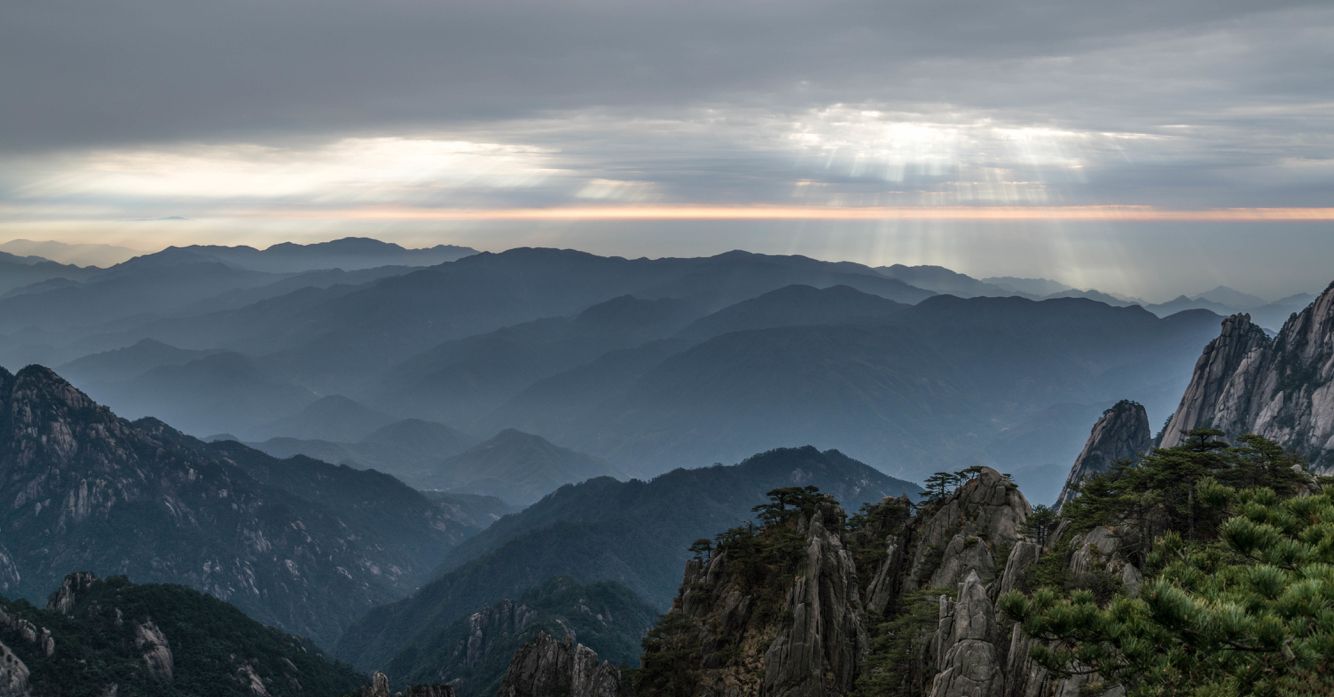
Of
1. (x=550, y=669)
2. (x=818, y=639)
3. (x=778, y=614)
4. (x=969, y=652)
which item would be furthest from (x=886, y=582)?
(x=550, y=669)

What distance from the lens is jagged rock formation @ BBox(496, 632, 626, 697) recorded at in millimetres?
106681

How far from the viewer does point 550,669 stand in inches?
4621

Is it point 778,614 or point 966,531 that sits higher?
point 966,531

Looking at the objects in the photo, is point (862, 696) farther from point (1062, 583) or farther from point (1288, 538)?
point (1288, 538)

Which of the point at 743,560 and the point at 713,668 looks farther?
the point at 743,560

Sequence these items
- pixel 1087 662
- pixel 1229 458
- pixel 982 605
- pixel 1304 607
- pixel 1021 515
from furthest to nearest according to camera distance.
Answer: pixel 1021 515, pixel 1229 458, pixel 982 605, pixel 1087 662, pixel 1304 607

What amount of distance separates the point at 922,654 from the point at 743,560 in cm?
3415

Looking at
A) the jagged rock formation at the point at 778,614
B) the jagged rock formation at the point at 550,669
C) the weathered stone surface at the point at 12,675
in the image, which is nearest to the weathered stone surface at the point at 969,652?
the jagged rock formation at the point at 778,614

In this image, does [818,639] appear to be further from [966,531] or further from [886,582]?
[966,531]

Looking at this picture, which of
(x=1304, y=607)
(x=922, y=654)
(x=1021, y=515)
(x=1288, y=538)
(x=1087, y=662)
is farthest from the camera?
(x=1021, y=515)

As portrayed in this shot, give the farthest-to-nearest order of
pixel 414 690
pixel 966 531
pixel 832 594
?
pixel 414 690, pixel 966 531, pixel 832 594

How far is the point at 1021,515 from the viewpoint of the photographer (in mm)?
79500

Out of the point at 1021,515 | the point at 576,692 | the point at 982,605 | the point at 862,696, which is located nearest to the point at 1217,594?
the point at 982,605

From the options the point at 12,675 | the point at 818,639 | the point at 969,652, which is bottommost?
the point at 12,675
